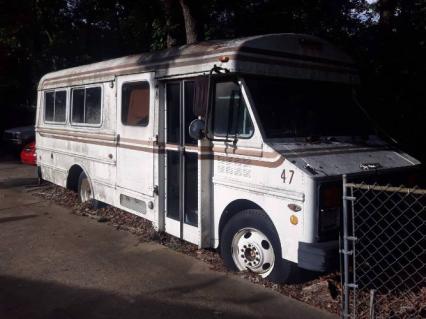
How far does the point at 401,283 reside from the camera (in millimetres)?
5000

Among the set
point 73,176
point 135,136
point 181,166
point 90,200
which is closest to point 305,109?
point 181,166

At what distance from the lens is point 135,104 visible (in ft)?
23.8

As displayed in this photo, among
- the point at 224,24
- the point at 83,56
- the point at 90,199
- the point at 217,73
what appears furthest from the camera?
the point at 83,56

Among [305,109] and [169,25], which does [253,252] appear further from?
[169,25]

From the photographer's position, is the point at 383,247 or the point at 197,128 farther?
the point at 197,128

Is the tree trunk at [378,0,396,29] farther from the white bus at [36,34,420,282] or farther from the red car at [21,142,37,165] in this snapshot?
the red car at [21,142,37,165]

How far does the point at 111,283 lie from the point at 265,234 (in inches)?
70.1

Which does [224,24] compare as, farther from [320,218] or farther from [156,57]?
[320,218]

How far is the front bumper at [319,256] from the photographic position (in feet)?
15.1

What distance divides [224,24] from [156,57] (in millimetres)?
6494

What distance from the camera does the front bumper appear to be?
181 inches

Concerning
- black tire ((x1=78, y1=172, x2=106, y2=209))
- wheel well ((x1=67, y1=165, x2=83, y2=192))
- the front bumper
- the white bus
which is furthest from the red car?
the front bumper

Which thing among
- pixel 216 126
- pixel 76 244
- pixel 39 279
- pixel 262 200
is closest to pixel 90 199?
pixel 76 244

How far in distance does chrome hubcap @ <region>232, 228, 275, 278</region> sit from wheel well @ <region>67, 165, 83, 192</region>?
4809 millimetres
